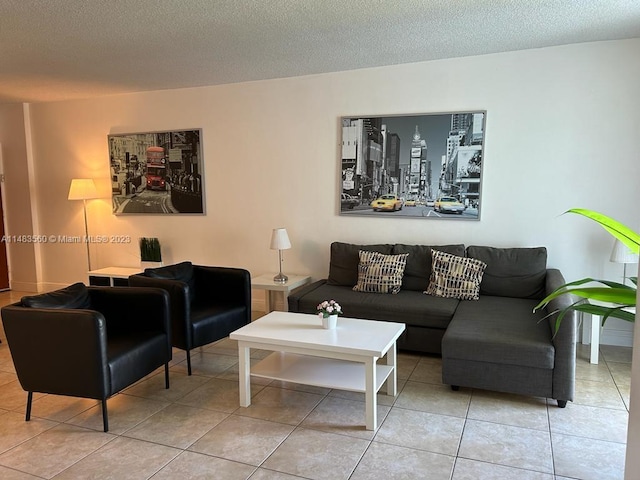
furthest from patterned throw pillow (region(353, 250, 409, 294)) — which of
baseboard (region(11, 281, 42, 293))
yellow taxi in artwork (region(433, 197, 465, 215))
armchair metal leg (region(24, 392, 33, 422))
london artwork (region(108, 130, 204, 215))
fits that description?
baseboard (region(11, 281, 42, 293))

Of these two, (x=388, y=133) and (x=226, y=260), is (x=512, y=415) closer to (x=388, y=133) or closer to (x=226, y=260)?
(x=388, y=133)

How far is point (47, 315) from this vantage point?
8.51 ft

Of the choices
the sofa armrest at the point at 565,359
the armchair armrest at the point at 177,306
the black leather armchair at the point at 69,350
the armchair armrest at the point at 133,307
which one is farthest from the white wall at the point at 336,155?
the black leather armchair at the point at 69,350

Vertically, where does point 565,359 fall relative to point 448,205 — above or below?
below

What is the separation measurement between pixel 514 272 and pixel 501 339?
108 centimetres

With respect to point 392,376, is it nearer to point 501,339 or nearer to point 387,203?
point 501,339

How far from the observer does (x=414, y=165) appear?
437 cm

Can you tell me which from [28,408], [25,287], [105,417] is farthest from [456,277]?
[25,287]

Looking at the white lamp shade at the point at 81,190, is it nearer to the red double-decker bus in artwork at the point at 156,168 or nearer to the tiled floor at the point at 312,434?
the red double-decker bus in artwork at the point at 156,168

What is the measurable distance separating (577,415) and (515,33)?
8.84ft

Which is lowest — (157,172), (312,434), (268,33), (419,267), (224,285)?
(312,434)

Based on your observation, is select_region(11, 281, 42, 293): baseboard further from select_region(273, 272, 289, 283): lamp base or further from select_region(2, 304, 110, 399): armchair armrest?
select_region(2, 304, 110, 399): armchair armrest

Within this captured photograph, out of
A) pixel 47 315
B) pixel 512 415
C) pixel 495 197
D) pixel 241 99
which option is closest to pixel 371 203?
pixel 495 197

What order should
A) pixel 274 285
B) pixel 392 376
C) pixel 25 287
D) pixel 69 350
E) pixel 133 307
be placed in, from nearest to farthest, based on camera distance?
pixel 69 350 → pixel 392 376 → pixel 133 307 → pixel 274 285 → pixel 25 287
